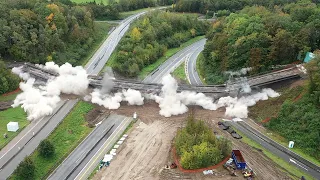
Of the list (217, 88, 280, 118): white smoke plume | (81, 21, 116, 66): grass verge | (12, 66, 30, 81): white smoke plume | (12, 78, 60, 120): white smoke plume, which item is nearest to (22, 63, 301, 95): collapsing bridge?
(12, 66, 30, 81): white smoke plume

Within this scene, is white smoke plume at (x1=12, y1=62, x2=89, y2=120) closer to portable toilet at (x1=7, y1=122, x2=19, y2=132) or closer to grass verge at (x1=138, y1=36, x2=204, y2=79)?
portable toilet at (x1=7, y1=122, x2=19, y2=132)

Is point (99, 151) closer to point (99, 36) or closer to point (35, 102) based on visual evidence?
point (35, 102)

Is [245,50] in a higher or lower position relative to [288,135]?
higher

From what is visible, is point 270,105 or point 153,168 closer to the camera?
point 153,168

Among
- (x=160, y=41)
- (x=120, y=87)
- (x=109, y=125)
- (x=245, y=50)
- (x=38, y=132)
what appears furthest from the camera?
(x=160, y=41)

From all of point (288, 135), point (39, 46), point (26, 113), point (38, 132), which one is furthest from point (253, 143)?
point (39, 46)

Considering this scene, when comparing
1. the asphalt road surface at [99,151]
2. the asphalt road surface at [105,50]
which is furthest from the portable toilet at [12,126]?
the asphalt road surface at [105,50]

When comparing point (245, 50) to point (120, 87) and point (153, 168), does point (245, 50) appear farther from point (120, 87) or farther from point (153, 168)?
point (153, 168)
